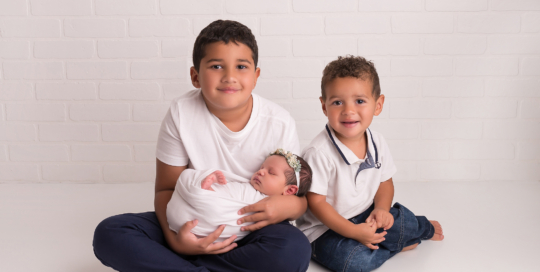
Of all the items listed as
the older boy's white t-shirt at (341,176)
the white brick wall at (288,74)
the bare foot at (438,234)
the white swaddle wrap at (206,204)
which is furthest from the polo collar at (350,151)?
the white brick wall at (288,74)

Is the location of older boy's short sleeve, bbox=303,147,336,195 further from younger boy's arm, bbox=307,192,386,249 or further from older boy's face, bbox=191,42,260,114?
older boy's face, bbox=191,42,260,114

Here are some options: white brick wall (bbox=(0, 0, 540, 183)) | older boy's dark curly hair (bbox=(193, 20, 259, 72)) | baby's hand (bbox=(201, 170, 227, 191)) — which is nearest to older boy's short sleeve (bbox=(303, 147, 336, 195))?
baby's hand (bbox=(201, 170, 227, 191))

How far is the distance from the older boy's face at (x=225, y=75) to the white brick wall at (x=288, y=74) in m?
1.09

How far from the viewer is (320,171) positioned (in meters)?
1.66

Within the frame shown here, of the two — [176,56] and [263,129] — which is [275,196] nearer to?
[263,129]

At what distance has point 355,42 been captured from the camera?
267 centimetres

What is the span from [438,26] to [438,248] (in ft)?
4.55

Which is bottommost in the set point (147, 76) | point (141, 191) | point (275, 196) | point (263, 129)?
point (141, 191)

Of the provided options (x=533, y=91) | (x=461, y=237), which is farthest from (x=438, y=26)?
(x=461, y=237)

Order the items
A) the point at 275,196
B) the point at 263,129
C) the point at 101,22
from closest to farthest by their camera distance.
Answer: the point at 275,196 → the point at 263,129 → the point at 101,22

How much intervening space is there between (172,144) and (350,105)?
2.11ft

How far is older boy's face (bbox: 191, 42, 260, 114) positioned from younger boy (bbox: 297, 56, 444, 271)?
0.32 meters

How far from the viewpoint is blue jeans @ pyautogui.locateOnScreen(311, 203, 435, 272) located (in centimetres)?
162

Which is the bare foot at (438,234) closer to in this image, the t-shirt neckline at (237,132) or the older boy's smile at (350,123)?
the older boy's smile at (350,123)
